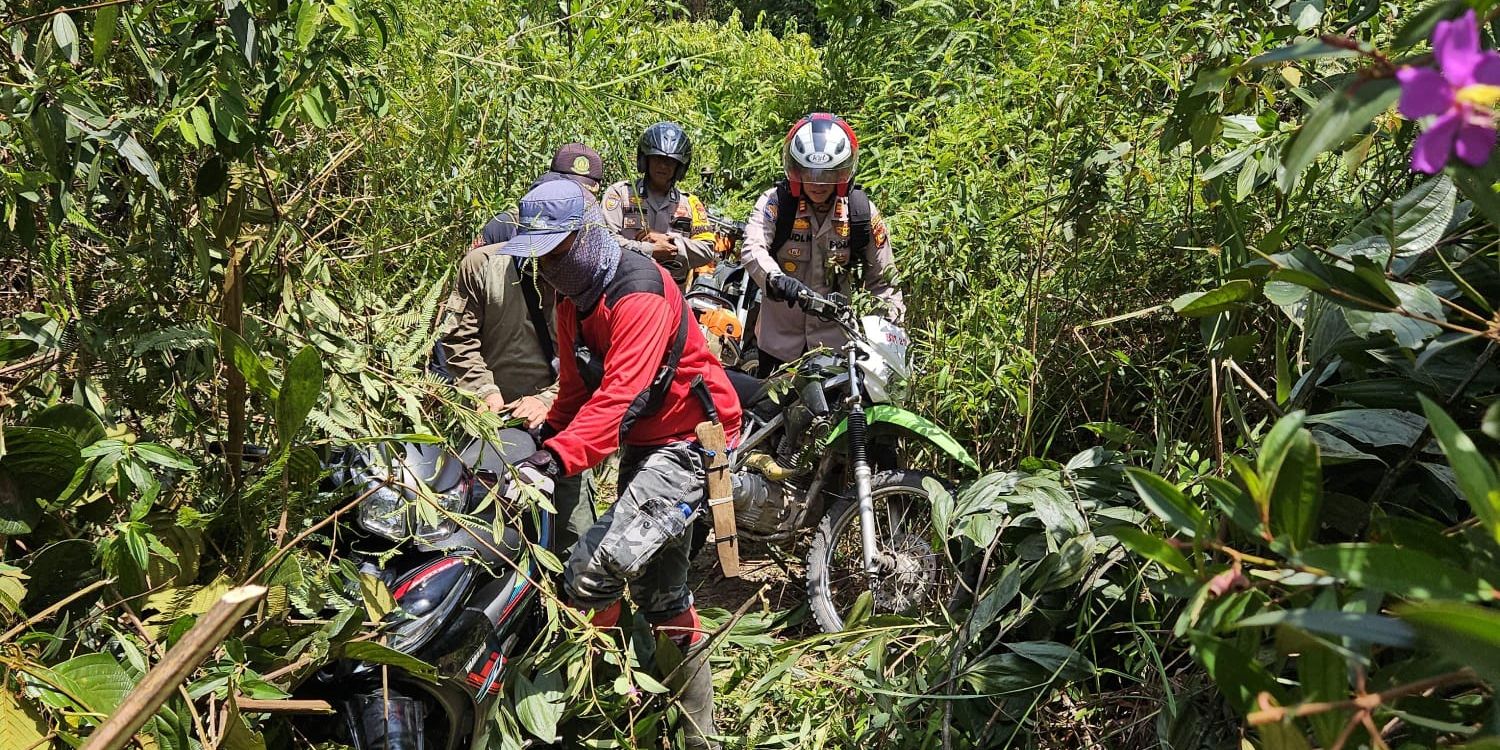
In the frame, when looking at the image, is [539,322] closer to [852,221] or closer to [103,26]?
[852,221]

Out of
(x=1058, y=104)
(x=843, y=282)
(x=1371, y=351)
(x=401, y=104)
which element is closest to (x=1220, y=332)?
(x=1371, y=351)

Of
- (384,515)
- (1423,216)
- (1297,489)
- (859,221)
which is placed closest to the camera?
(1297,489)

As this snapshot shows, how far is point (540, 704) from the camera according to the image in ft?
10.5

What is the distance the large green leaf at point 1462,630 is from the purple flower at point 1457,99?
381mm

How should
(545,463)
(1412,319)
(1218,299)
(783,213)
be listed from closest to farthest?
(1412,319), (1218,299), (545,463), (783,213)

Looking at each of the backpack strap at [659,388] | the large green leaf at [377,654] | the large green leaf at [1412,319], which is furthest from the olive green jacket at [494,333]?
the large green leaf at [1412,319]

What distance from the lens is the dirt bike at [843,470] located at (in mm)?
4488

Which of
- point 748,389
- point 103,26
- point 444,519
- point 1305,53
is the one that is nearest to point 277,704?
point 444,519

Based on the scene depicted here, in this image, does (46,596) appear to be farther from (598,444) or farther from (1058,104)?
(1058,104)

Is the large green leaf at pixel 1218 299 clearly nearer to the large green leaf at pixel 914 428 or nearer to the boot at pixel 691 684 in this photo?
the boot at pixel 691 684

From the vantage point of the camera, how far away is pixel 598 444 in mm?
3543

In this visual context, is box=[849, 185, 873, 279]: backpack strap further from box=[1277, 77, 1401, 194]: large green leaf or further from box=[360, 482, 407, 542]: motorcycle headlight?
box=[1277, 77, 1401, 194]: large green leaf

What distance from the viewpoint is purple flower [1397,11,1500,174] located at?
803 millimetres

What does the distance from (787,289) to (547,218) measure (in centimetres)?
173
